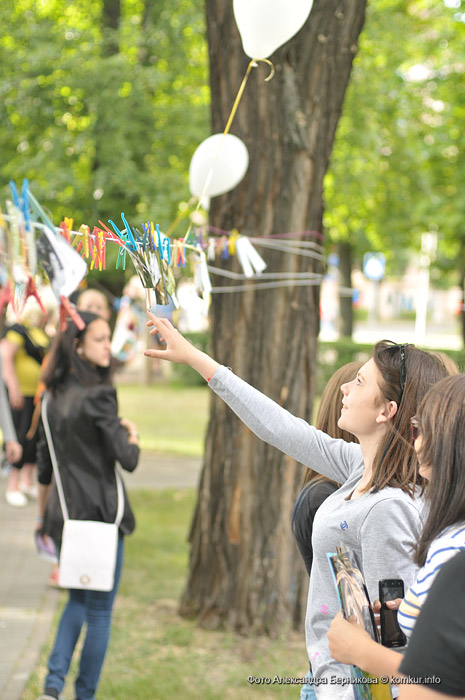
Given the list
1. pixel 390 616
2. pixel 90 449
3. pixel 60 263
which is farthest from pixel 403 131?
pixel 390 616

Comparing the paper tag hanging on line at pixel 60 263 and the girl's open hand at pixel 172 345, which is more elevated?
the paper tag hanging on line at pixel 60 263

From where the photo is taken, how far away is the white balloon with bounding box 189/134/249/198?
4.09 meters

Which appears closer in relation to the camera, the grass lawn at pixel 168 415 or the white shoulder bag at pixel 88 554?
the white shoulder bag at pixel 88 554

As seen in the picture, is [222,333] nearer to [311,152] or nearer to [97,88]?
[311,152]

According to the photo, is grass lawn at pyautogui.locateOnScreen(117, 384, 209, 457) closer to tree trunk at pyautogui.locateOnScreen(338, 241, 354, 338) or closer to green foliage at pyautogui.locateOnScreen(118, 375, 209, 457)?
green foliage at pyautogui.locateOnScreen(118, 375, 209, 457)

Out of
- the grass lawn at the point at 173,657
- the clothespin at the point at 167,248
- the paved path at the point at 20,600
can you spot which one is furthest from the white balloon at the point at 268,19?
the paved path at the point at 20,600

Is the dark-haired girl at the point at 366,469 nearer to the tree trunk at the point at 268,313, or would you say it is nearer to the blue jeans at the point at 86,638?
the blue jeans at the point at 86,638

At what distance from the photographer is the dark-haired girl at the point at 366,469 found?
2064 millimetres

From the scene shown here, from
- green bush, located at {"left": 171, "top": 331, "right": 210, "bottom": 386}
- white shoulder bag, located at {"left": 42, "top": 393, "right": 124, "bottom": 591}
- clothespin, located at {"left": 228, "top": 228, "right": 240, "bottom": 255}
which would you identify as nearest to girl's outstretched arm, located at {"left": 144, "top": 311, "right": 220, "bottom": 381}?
white shoulder bag, located at {"left": 42, "top": 393, "right": 124, "bottom": 591}

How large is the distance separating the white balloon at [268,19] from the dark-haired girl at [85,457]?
55.3 inches

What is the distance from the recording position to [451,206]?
19094mm

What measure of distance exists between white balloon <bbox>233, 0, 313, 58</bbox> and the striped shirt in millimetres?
2325

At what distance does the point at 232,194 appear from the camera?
475cm

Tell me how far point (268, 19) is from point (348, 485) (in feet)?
6.30
